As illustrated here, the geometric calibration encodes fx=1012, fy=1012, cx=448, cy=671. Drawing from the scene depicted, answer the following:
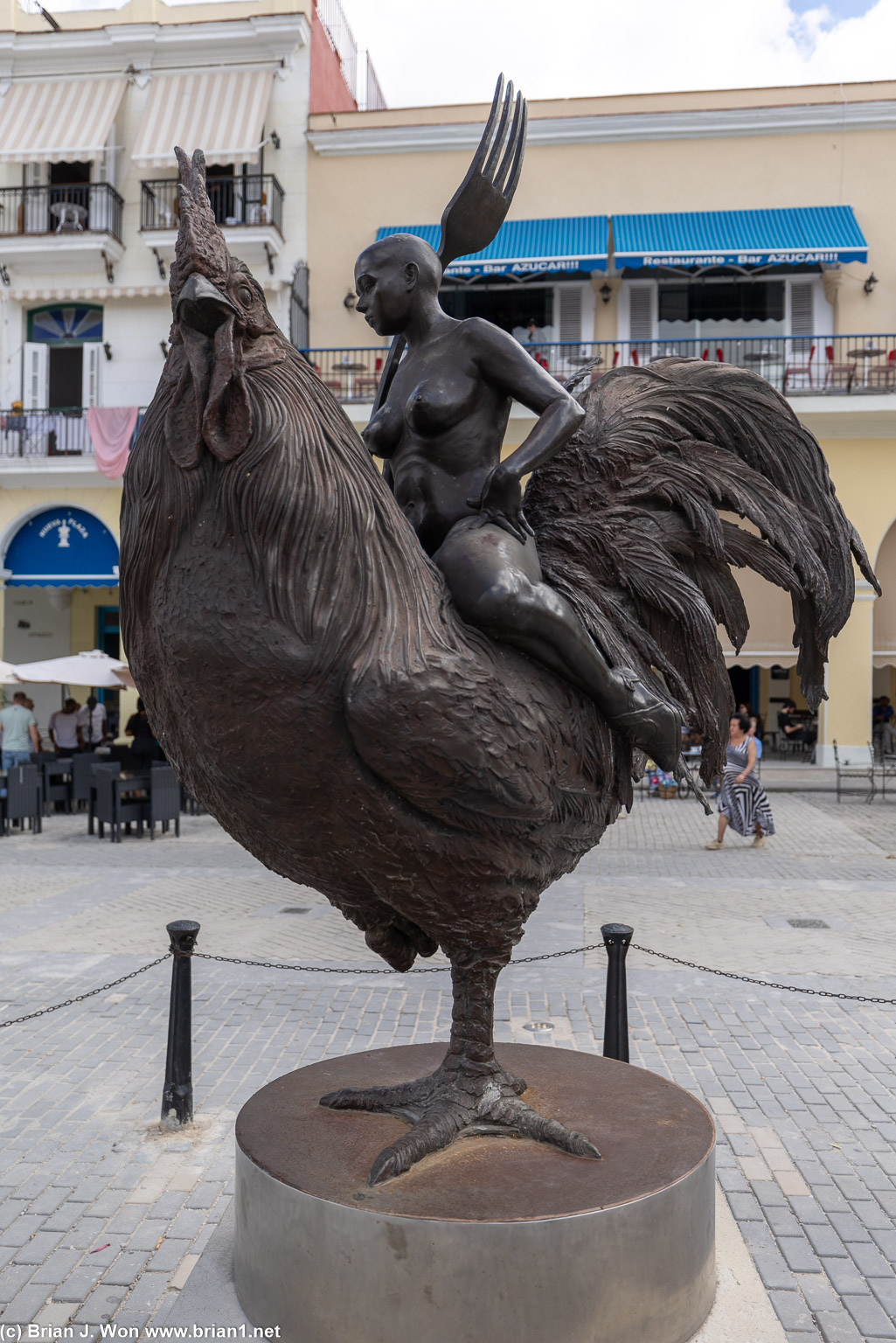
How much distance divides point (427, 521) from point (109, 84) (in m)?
21.8

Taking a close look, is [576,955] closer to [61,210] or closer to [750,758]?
[750,758]

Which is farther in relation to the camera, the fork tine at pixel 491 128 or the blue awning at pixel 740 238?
the blue awning at pixel 740 238

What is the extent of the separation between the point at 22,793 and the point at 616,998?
10.8m

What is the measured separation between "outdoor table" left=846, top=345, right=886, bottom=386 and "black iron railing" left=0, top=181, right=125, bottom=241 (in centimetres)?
1463

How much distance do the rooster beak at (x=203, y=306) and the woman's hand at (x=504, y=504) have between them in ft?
2.72

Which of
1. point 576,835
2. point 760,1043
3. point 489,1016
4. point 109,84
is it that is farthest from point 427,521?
point 109,84

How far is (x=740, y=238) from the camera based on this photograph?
18.8m

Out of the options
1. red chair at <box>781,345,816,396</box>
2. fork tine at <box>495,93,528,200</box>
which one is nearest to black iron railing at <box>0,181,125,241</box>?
red chair at <box>781,345,816,396</box>

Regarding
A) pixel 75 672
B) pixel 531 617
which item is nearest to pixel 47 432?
pixel 75 672

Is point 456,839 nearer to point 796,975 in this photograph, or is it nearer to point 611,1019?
point 611,1019

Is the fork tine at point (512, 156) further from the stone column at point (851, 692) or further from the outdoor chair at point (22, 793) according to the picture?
the stone column at point (851, 692)

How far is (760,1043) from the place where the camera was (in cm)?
602

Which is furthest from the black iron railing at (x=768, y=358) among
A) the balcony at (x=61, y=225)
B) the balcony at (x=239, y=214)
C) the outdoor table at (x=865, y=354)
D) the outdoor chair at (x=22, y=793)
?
the outdoor chair at (x=22, y=793)

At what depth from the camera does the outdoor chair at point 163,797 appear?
1344 cm
